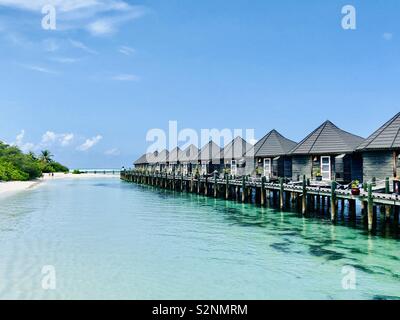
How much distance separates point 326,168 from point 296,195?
2962mm

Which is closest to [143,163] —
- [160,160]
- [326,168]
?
[160,160]

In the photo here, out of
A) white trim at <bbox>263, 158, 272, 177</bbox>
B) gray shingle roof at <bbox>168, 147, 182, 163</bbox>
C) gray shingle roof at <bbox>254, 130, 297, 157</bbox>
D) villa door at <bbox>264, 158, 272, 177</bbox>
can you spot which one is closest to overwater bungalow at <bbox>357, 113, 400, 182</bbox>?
gray shingle roof at <bbox>254, 130, 297, 157</bbox>

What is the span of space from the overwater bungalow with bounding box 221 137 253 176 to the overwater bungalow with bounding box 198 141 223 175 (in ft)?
5.55

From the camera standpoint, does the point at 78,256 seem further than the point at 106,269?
Yes

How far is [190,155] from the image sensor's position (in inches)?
1997

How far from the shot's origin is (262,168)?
3297 centimetres

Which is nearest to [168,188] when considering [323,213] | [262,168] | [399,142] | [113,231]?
[262,168]

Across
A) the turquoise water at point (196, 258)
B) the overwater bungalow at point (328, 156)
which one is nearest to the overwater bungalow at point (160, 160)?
the overwater bungalow at point (328, 156)

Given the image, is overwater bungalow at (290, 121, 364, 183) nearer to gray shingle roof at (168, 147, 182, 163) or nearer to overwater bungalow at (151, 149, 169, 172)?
gray shingle roof at (168, 147, 182, 163)

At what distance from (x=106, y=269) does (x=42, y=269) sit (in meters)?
1.99

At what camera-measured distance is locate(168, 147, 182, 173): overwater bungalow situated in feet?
183

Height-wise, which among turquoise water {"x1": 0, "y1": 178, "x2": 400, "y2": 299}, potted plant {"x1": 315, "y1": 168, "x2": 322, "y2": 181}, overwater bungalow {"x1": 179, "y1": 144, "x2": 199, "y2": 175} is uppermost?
overwater bungalow {"x1": 179, "y1": 144, "x2": 199, "y2": 175}
